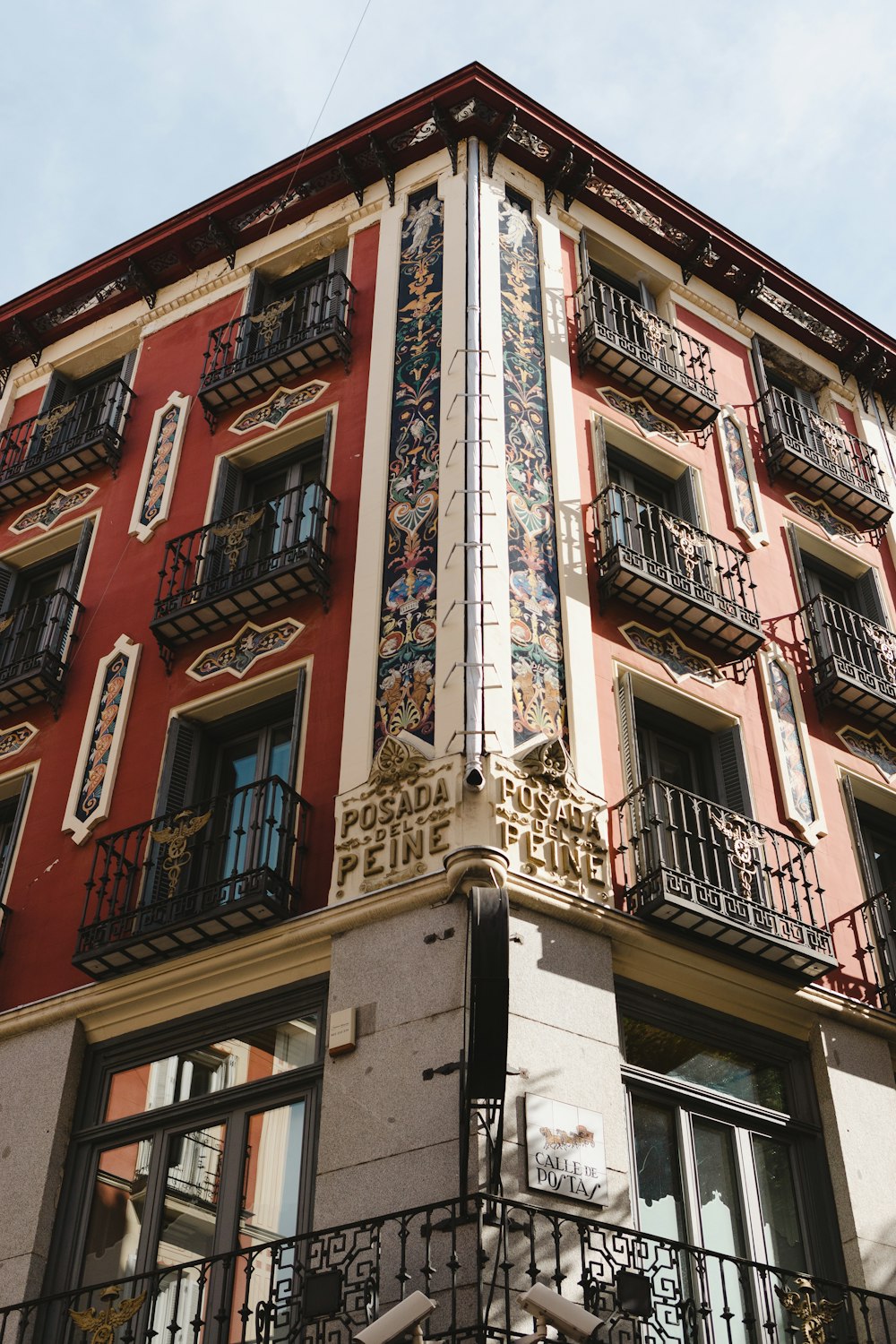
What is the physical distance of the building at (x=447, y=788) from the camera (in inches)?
480

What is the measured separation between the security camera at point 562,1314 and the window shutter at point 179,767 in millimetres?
7441

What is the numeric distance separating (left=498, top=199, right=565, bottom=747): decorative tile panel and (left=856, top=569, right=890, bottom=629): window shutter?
5718 millimetres

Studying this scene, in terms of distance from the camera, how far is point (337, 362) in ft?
65.1

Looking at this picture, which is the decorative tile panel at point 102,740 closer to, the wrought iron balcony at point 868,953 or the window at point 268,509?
the window at point 268,509

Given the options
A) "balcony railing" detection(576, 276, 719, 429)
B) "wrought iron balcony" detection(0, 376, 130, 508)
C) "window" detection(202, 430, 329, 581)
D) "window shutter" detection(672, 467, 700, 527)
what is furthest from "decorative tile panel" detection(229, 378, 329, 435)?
"window shutter" detection(672, 467, 700, 527)

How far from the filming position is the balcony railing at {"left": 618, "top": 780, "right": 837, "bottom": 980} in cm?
1401

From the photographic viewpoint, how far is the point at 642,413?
20.0m

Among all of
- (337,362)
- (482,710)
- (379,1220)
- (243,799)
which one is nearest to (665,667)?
(482,710)

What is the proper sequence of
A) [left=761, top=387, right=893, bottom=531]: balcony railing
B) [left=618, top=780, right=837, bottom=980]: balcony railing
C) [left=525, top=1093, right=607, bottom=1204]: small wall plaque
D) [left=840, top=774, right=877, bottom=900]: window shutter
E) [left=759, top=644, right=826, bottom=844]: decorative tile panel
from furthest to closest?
1. [left=761, top=387, right=893, bottom=531]: balcony railing
2. [left=840, top=774, right=877, bottom=900]: window shutter
3. [left=759, top=644, right=826, bottom=844]: decorative tile panel
4. [left=618, top=780, right=837, bottom=980]: balcony railing
5. [left=525, top=1093, right=607, bottom=1204]: small wall plaque

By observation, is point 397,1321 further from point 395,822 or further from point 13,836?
point 13,836

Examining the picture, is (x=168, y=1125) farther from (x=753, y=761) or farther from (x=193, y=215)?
(x=193, y=215)

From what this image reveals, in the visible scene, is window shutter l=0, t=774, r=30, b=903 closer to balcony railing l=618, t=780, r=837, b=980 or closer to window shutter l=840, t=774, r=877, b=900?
balcony railing l=618, t=780, r=837, b=980

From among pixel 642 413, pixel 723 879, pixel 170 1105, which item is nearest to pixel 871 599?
pixel 642 413

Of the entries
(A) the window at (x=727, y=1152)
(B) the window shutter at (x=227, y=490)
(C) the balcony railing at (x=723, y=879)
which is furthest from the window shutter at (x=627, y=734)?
(B) the window shutter at (x=227, y=490)
